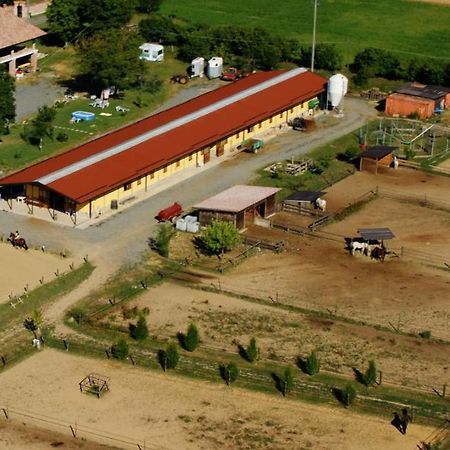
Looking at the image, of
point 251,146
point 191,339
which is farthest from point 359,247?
point 251,146

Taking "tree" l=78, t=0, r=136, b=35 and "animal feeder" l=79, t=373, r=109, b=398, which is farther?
"tree" l=78, t=0, r=136, b=35

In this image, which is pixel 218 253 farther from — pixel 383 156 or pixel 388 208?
pixel 383 156

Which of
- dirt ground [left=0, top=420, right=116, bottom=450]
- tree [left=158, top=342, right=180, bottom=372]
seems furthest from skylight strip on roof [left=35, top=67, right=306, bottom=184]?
dirt ground [left=0, top=420, right=116, bottom=450]

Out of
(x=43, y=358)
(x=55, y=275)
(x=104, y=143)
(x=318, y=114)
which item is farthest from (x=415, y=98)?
(x=43, y=358)

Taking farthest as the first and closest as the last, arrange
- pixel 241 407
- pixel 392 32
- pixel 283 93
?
1. pixel 392 32
2. pixel 283 93
3. pixel 241 407

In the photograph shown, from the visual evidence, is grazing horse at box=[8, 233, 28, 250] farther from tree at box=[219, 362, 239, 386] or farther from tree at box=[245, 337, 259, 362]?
tree at box=[219, 362, 239, 386]

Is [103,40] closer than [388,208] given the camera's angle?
No
